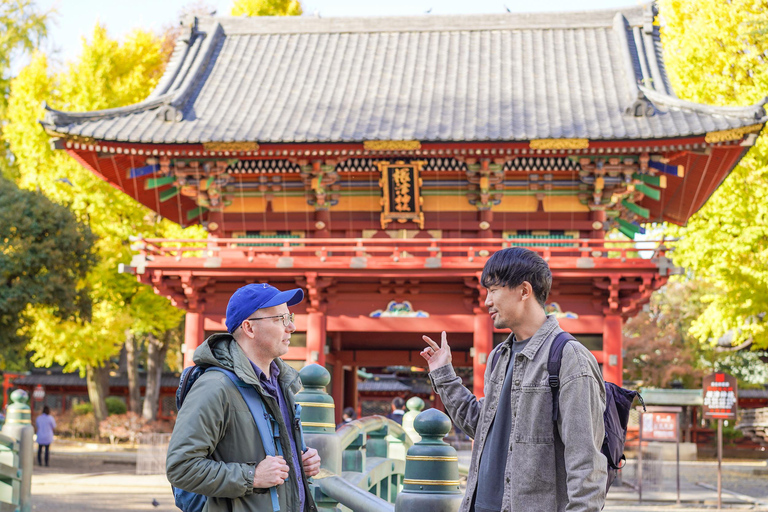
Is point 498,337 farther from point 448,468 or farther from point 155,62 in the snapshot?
point 155,62

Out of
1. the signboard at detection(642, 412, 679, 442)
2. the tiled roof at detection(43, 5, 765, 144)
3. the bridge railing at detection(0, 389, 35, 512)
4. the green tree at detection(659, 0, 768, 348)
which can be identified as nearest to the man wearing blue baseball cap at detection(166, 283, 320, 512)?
the bridge railing at detection(0, 389, 35, 512)

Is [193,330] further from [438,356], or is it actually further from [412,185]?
[438,356]

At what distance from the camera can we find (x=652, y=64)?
18.8 metres

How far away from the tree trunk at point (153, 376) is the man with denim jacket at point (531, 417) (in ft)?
82.0

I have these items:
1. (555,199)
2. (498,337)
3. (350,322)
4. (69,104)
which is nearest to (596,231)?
(555,199)

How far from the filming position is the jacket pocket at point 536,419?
3.10 meters

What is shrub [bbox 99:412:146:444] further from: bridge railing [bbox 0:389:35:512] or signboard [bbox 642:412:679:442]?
signboard [bbox 642:412:679:442]

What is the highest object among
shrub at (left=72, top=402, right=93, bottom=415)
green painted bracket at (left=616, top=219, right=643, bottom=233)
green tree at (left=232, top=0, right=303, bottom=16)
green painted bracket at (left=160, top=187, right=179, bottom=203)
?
green tree at (left=232, top=0, right=303, bottom=16)

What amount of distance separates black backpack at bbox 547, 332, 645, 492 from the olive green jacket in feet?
3.60

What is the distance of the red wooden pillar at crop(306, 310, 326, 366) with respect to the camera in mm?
16328

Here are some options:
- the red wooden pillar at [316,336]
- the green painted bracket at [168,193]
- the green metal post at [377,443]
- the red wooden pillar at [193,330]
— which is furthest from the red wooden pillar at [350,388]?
the green metal post at [377,443]

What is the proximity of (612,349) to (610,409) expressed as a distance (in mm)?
13181

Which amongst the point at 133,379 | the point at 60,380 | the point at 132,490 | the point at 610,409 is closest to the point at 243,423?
the point at 610,409

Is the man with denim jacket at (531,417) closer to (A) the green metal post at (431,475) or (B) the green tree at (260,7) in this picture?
(A) the green metal post at (431,475)
